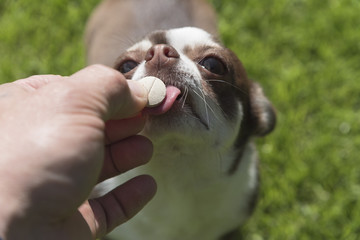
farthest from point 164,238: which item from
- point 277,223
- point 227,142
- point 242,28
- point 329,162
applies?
point 242,28

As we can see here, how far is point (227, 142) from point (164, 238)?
2.71ft

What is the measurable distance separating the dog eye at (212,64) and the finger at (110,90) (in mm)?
604

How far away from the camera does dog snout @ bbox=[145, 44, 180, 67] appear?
1.93 m

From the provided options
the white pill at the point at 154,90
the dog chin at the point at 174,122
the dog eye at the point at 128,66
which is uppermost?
the white pill at the point at 154,90

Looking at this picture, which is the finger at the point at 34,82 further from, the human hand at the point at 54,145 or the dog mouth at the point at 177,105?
the dog mouth at the point at 177,105

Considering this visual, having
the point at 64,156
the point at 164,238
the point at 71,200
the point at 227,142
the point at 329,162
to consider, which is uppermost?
the point at 64,156

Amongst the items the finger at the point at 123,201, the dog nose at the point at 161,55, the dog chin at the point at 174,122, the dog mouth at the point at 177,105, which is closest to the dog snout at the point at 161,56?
the dog nose at the point at 161,55

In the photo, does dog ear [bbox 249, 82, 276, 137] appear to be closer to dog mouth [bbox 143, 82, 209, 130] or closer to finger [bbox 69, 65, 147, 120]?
dog mouth [bbox 143, 82, 209, 130]

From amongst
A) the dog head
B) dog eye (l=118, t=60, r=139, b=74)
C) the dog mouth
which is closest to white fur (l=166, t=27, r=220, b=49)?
the dog head

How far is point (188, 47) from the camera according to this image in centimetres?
225

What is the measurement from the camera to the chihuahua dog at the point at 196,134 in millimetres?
1942

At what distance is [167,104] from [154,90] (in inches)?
3.4

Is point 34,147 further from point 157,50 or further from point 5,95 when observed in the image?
point 157,50

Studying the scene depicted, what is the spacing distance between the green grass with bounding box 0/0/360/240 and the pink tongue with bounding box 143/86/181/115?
6.28 ft
